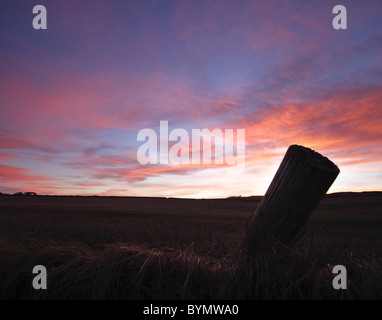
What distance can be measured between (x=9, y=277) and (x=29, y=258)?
0.21 metres

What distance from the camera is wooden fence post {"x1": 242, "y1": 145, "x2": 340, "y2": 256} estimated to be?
2.52 m

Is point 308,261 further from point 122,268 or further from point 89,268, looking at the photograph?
point 89,268

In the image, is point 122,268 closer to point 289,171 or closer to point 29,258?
point 29,258

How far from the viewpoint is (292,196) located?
8.38ft

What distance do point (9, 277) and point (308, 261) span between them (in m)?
2.56

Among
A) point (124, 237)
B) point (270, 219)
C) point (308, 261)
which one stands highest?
point (270, 219)

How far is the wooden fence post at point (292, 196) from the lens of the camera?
8.27 feet

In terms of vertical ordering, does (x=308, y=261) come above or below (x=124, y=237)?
above

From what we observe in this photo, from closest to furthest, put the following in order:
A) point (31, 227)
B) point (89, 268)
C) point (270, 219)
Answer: point (89, 268) → point (270, 219) → point (31, 227)
